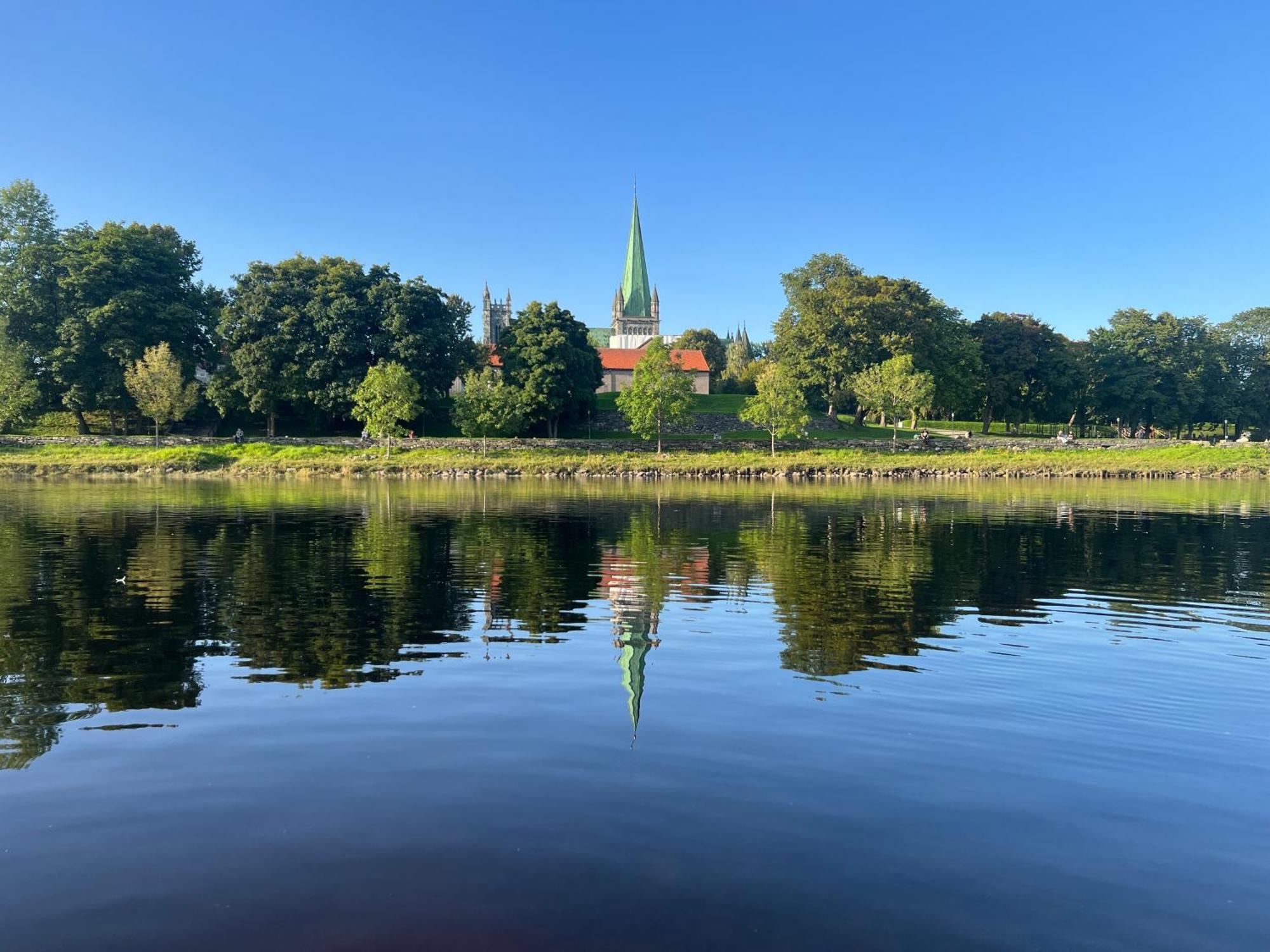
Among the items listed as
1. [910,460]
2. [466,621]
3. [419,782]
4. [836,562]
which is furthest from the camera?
[910,460]

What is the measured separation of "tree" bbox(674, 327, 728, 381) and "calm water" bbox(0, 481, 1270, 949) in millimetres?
125969

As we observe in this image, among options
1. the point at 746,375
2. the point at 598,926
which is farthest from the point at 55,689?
the point at 746,375

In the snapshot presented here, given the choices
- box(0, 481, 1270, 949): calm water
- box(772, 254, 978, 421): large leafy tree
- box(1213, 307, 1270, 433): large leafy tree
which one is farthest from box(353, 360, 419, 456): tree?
box(1213, 307, 1270, 433): large leafy tree

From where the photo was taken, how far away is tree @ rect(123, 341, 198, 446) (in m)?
71.6

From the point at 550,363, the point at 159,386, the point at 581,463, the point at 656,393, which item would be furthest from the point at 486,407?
the point at 159,386

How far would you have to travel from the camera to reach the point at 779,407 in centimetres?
7788

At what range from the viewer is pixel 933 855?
21.7 feet

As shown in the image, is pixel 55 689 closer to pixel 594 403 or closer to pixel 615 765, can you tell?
pixel 615 765

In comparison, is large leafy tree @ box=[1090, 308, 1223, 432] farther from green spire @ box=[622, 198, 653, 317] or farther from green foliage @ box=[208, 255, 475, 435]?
green spire @ box=[622, 198, 653, 317]

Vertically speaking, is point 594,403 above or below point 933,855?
above

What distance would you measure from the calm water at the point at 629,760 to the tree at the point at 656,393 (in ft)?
191

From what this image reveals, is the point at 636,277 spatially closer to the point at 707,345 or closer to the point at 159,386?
the point at 707,345

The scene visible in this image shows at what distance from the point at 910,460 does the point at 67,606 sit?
66.0 m

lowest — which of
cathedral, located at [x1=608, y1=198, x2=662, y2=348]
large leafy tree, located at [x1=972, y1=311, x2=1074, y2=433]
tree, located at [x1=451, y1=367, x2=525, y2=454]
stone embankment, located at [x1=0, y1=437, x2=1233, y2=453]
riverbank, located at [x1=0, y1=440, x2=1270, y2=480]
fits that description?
riverbank, located at [x1=0, y1=440, x2=1270, y2=480]
